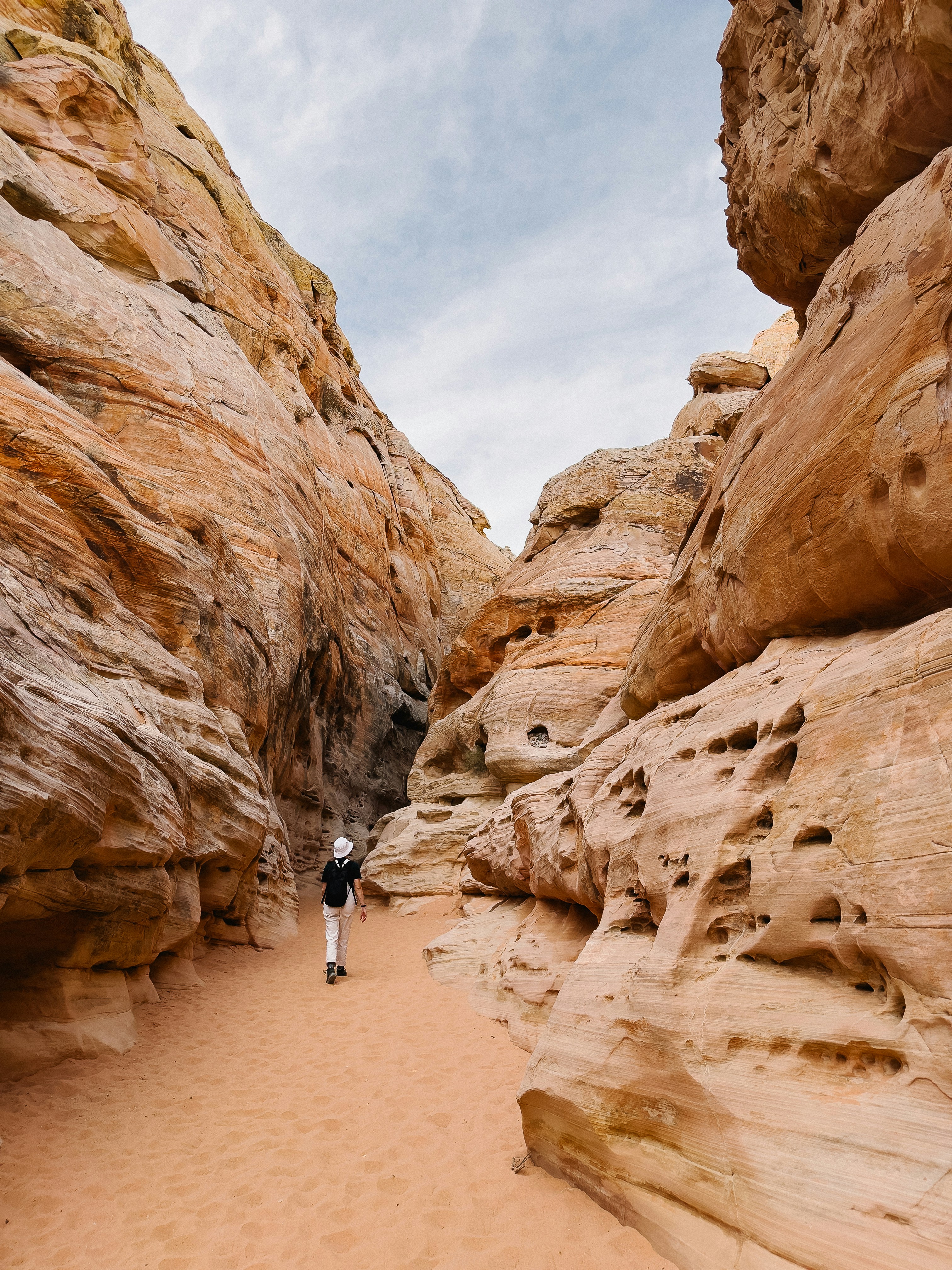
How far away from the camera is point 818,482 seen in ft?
19.0

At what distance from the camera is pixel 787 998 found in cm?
414

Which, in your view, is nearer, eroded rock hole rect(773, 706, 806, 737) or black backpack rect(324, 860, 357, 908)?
eroded rock hole rect(773, 706, 806, 737)

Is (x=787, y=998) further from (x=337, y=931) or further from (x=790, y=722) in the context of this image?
(x=337, y=931)

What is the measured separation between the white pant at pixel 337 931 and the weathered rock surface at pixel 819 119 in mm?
10888

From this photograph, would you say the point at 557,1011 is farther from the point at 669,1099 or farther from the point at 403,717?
the point at 403,717

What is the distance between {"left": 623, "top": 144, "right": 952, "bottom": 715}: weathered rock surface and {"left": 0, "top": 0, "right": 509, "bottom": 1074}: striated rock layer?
22.6 feet

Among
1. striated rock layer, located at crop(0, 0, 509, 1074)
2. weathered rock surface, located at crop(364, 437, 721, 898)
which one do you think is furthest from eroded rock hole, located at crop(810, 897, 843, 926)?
weathered rock surface, located at crop(364, 437, 721, 898)

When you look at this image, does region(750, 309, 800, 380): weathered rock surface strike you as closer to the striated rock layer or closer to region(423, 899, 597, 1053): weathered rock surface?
the striated rock layer

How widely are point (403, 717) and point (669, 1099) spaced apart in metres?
23.4

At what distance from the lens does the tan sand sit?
4.46 meters

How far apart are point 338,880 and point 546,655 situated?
8166mm

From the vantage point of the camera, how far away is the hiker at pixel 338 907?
10.3m

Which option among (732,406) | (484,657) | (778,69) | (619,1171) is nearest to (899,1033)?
(619,1171)

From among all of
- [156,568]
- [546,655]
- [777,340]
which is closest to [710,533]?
[156,568]
